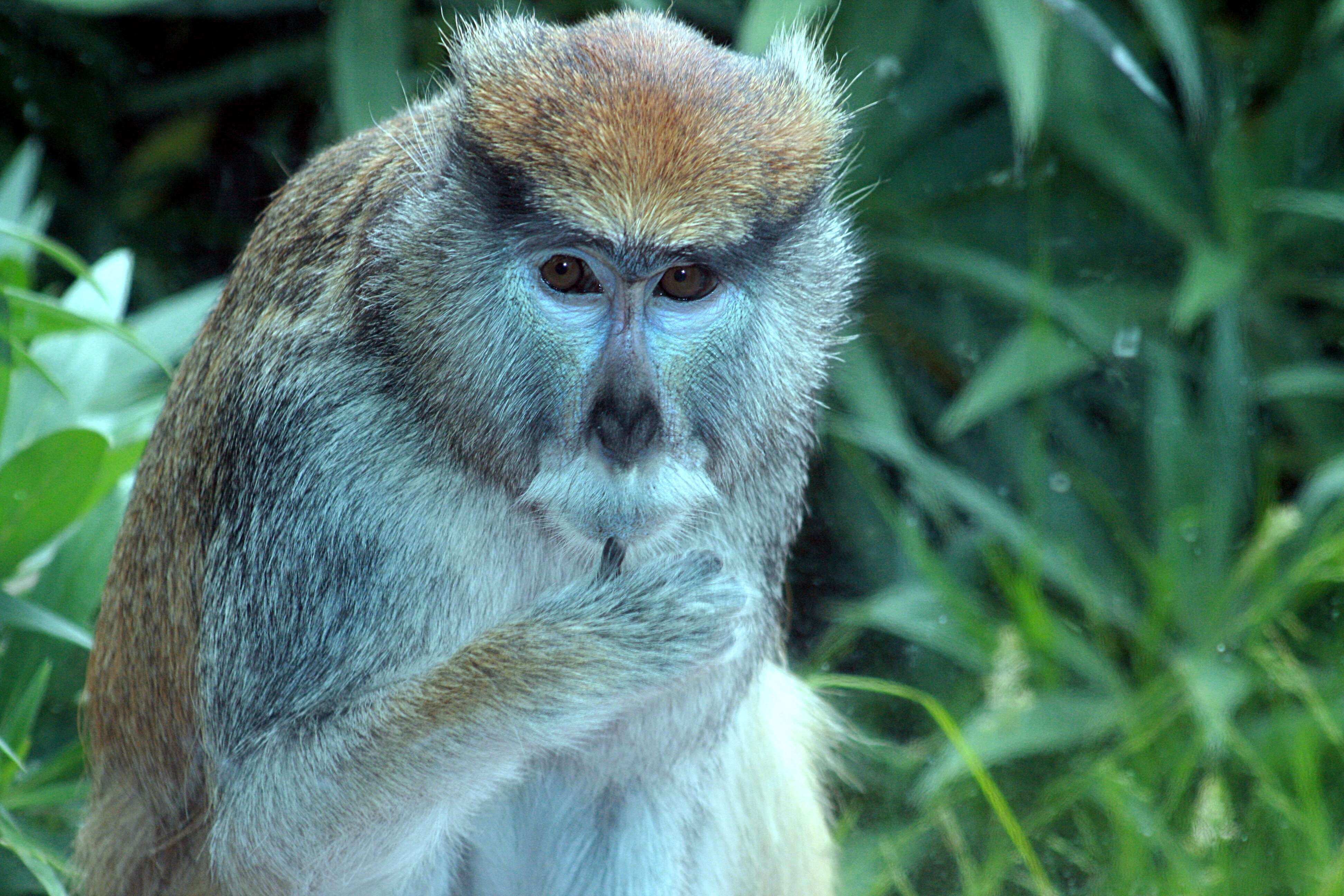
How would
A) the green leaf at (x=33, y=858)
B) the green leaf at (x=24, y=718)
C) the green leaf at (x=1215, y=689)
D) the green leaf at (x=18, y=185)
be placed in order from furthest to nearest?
the green leaf at (x=18, y=185) < the green leaf at (x=1215, y=689) < the green leaf at (x=24, y=718) < the green leaf at (x=33, y=858)

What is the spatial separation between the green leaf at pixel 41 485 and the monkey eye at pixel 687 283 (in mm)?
1280

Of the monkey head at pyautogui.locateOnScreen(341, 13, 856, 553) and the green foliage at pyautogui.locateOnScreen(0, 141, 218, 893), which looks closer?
the monkey head at pyautogui.locateOnScreen(341, 13, 856, 553)

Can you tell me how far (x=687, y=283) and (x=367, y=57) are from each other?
81.9 inches

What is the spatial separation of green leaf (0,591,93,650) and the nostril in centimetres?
125

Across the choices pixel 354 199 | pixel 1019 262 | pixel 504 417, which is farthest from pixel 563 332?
pixel 1019 262

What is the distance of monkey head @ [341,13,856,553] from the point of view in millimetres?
1671

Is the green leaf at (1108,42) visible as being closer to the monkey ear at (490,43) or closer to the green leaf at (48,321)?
the monkey ear at (490,43)

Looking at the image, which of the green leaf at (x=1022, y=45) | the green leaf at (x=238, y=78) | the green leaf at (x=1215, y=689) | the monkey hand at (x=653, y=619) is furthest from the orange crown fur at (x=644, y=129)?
the green leaf at (x=238, y=78)

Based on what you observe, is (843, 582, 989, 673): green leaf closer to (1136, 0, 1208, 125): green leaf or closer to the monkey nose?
(1136, 0, 1208, 125): green leaf

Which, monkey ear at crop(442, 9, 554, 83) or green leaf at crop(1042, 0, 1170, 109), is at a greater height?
monkey ear at crop(442, 9, 554, 83)

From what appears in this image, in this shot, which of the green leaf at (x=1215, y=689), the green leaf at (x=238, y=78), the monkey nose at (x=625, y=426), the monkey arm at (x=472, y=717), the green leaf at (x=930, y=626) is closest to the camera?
the monkey nose at (x=625, y=426)

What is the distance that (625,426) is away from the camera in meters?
1.63

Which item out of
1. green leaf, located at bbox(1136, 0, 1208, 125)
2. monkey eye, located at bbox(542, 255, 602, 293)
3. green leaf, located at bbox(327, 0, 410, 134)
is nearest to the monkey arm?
monkey eye, located at bbox(542, 255, 602, 293)

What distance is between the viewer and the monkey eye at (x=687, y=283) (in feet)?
5.65
